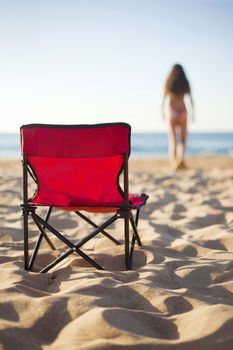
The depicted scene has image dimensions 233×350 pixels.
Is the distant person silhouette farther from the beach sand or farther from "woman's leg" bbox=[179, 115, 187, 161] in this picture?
the beach sand

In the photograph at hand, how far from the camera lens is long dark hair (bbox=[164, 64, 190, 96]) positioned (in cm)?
781

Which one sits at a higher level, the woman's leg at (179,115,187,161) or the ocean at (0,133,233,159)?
the woman's leg at (179,115,187,161)

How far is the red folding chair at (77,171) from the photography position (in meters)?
2.45

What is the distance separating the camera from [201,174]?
24.3 ft

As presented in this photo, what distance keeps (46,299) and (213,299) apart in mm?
810

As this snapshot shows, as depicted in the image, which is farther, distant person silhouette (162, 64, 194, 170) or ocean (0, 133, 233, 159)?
ocean (0, 133, 233, 159)

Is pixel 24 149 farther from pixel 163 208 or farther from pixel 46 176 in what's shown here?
pixel 163 208

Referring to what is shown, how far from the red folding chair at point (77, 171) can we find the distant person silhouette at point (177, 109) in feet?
18.2

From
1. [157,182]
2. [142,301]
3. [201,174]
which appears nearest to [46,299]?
[142,301]

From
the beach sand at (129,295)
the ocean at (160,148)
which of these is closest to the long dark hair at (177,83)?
the beach sand at (129,295)

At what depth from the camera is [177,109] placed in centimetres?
800

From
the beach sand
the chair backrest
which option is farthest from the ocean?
the chair backrest

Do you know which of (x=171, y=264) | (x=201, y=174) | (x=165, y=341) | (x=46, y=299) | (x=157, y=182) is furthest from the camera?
(x=201, y=174)

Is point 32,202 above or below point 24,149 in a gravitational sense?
below
